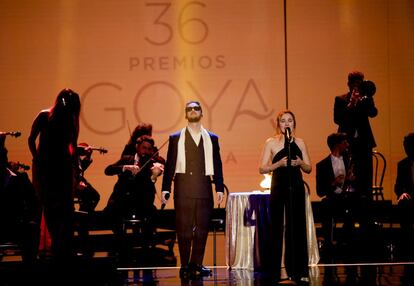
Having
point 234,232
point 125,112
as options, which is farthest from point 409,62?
point 234,232

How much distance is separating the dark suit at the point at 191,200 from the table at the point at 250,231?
1.83 ft

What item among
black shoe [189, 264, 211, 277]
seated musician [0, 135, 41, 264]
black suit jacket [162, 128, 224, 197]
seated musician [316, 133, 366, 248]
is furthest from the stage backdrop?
black shoe [189, 264, 211, 277]

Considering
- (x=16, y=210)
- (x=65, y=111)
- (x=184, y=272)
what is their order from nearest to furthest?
1. (x=65, y=111)
2. (x=184, y=272)
3. (x=16, y=210)

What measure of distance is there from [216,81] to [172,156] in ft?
13.6

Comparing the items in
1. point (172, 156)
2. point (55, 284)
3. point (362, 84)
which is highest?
point (362, 84)

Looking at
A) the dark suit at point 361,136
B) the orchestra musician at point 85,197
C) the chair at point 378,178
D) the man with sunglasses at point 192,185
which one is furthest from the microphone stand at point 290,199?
the chair at point 378,178

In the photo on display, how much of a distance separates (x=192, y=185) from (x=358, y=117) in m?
2.42

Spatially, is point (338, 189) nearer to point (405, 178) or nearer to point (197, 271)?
point (405, 178)

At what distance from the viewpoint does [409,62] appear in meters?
10.4

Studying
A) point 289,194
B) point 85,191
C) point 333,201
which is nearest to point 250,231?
point 289,194

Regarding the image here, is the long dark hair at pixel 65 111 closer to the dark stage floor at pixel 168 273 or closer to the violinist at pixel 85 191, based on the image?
the dark stage floor at pixel 168 273

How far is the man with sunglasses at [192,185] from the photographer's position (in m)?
6.32

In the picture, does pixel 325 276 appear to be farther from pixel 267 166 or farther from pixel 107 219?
pixel 107 219

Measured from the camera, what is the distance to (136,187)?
7879 millimetres
